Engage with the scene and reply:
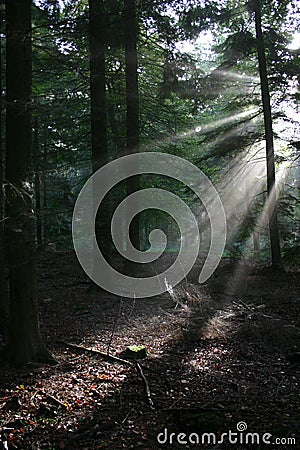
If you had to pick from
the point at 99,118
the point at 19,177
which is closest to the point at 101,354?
the point at 19,177

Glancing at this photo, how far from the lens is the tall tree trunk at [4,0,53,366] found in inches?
252

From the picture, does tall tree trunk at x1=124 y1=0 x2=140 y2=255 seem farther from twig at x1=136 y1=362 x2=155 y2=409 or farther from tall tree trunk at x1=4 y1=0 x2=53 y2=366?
twig at x1=136 y1=362 x2=155 y2=409

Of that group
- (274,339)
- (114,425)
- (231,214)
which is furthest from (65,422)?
(231,214)

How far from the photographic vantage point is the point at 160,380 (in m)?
6.10

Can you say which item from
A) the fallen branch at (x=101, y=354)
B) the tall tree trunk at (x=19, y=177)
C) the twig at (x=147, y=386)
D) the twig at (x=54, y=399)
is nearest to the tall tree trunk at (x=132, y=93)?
the fallen branch at (x=101, y=354)

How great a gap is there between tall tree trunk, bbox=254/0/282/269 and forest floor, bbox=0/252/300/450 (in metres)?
→ 4.03

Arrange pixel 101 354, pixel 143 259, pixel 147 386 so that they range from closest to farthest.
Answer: pixel 147 386 < pixel 101 354 < pixel 143 259

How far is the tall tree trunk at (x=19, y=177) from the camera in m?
6.39

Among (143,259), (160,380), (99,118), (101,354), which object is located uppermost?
(99,118)

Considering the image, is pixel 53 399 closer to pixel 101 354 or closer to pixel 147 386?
pixel 147 386

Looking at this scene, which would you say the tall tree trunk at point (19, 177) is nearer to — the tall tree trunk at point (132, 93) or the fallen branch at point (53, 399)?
the fallen branch at point (53, 399)

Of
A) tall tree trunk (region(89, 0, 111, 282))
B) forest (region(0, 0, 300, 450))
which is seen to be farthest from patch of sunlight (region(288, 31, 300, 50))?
tall tree trunk (region(89, 0, 111, 282))

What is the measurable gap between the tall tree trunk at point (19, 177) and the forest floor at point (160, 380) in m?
0.56

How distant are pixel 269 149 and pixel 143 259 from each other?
20.4 ft
